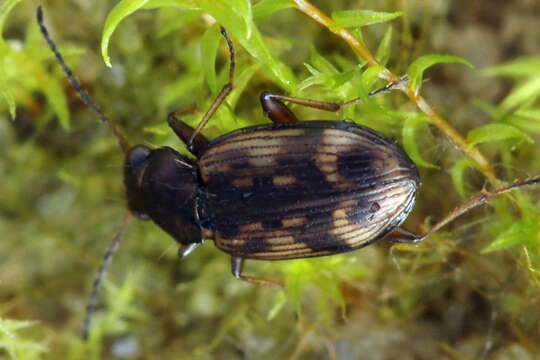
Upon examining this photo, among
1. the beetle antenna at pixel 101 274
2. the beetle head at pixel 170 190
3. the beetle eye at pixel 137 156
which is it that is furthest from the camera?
the beetle antenna at pixel 101 274

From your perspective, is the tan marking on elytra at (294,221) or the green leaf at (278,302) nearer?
the tan marking on elytra at (294,221)

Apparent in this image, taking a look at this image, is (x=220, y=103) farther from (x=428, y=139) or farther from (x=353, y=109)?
(x=428, y=139)

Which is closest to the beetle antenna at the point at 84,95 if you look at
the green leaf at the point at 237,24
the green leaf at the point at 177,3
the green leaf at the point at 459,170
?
the green leaf at the point at 177,3

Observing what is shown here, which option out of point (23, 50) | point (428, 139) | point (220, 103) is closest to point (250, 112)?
point (220, 103)

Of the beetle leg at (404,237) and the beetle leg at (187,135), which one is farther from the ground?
the beetle leg at (187,135)

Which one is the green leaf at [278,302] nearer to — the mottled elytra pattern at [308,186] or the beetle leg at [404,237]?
the mottled elytra pattern at [308,186]

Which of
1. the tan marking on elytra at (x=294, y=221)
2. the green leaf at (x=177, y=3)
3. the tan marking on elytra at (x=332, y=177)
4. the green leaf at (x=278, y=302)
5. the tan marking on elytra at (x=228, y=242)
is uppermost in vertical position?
the green leaf at (x=177, y=3)

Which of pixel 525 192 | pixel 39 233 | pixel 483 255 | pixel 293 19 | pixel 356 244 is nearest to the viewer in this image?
pixel 356 244

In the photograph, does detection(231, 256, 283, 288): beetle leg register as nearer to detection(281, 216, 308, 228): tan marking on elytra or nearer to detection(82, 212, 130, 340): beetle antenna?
detection(281, 216, 308, 228): tan marking on elytra

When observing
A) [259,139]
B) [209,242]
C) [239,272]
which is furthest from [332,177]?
[209,242]
